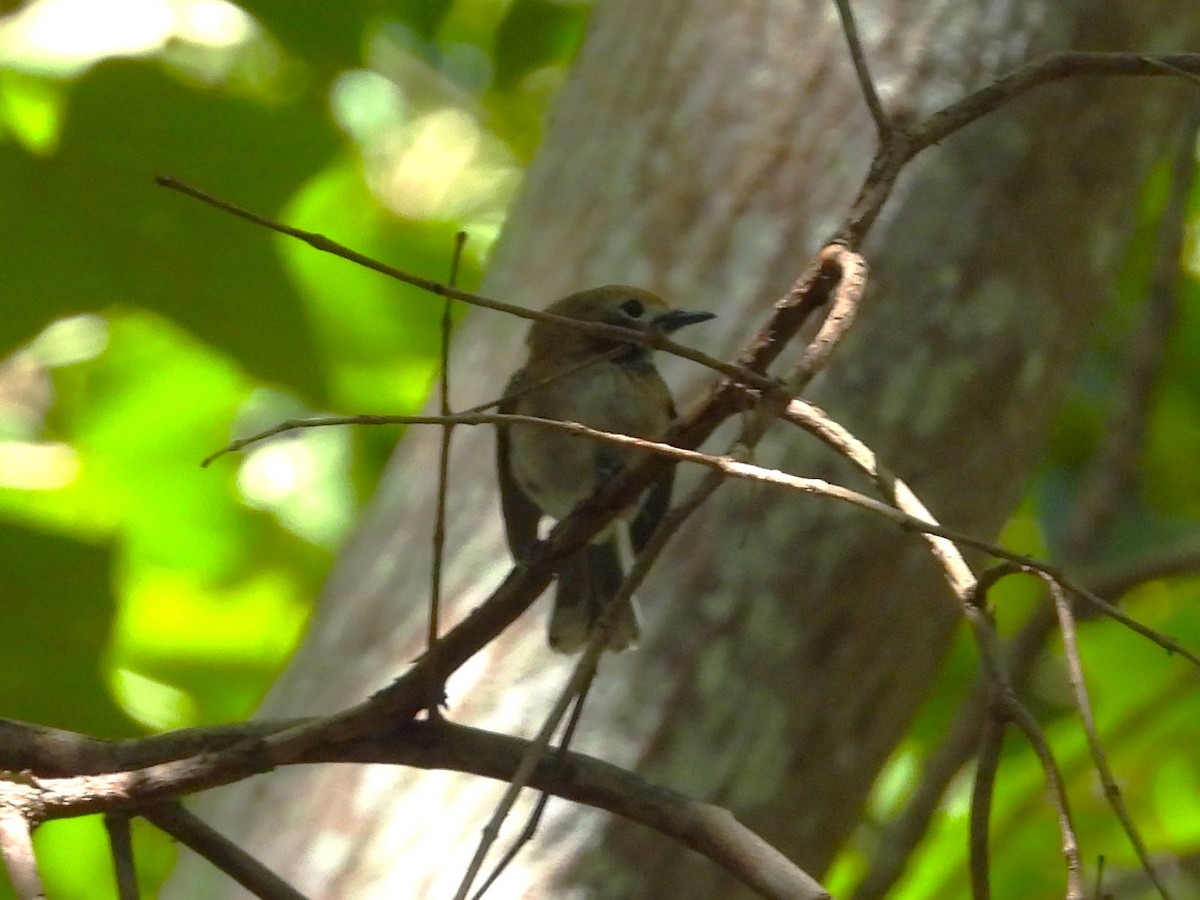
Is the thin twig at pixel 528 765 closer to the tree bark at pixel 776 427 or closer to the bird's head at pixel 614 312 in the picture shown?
the tree bark at pixel 776 427

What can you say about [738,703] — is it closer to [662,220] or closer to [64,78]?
[662,220]

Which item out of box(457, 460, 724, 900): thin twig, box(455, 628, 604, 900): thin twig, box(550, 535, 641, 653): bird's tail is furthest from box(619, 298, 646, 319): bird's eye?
box(455, 628, 604, 900): thin twig

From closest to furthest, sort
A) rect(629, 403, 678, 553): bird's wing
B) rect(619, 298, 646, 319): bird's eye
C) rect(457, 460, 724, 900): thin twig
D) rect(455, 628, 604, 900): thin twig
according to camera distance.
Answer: rect(455, 628, 604, 900): thin twig, rect(457, 460, 724, 900): thin twig, rect(629, 403, 678, 553): bird's wing, rect(619, 298, 646, 319): bird's eye

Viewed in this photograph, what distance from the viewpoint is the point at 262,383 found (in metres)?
3.10

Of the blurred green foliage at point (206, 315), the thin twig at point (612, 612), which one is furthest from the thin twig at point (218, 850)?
the blurred green foliage at point (206, 315)

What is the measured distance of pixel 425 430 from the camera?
3484 mm

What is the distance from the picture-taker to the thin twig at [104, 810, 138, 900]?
1645 mm

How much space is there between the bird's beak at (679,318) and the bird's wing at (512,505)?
0.36m

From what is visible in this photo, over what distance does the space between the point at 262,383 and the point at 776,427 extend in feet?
3.55

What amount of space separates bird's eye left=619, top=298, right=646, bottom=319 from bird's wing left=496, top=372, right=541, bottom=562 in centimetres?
30

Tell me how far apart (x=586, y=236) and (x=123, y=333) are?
1.42 metres

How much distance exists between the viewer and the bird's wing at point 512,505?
10.1 feet

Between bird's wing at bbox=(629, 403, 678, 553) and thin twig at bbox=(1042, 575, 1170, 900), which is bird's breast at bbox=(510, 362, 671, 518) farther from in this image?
thin twig at bbox=(1042, 575, 1170, 900)

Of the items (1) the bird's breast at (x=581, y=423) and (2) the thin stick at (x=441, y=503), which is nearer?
(2) the thin stick at (x=441, y=503)
